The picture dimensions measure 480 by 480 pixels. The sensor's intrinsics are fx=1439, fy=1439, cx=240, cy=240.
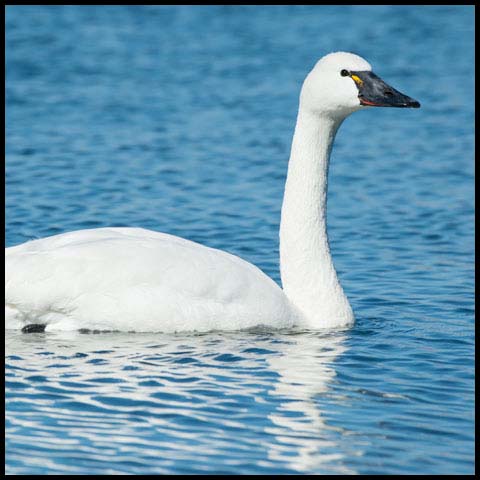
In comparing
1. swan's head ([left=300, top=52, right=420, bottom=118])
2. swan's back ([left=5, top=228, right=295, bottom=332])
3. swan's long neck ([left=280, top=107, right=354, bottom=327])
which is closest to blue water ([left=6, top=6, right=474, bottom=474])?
swan's back ([left=5, top=228, right=295, bottom=332])

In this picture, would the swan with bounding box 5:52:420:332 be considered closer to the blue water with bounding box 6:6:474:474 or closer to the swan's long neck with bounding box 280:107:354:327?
the swan's long neck with bounding box 280:107:354:327

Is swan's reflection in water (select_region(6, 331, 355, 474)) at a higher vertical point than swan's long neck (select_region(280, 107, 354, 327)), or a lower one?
lower

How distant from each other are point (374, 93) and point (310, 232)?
1.27m

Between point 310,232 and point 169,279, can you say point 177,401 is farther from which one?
point 310,232

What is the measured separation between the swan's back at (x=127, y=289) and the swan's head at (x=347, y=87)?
146cm

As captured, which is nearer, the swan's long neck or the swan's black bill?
the swan's black bill

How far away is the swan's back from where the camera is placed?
406 inches

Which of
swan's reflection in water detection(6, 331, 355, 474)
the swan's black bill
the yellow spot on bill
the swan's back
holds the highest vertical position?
Result: the yellow spot on bill

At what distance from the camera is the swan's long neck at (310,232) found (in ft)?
36.1

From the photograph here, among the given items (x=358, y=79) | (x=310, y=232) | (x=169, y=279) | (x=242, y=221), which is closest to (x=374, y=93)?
(x=358, y=79)

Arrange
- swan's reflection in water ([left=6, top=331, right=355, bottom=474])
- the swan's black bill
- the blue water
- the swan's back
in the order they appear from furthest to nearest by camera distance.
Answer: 1. the swan's black bill
2. the swan's back
3. the blue water
4. swan's reflection in water ([left=6, top=331, right=355, bottom=474])

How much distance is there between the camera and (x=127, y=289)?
10.4 m

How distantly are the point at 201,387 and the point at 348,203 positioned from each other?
754cm

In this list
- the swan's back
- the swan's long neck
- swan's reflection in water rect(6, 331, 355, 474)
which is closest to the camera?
swan's reflection in water rect(6, 331, 355, 474)
